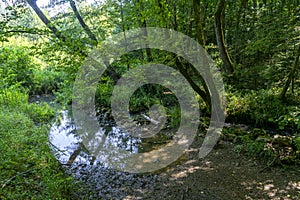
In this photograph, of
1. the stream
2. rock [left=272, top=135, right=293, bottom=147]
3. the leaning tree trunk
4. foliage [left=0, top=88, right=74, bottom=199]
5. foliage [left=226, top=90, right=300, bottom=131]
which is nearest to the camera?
foliage [left=0, top=88, right=74, bottom=199]

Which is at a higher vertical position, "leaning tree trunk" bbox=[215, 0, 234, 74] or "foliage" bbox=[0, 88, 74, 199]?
"leaning tree trunk" bbox=[215, 0, 234, 74]

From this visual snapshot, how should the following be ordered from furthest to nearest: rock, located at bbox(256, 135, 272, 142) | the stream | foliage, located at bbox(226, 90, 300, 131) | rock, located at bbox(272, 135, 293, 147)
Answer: foliage, located at bbox(226, 90, 300, 131) → rock, located at bbox(256, 135, 272, 142) → rock, located at bbox(272, 135, 293, 147) → the stream

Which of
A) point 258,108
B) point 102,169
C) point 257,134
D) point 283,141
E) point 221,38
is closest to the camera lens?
point 283,141

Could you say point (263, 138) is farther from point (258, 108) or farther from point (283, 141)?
point (258, 108)

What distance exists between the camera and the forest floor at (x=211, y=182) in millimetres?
3518

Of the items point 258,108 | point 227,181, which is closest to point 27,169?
point 227,181

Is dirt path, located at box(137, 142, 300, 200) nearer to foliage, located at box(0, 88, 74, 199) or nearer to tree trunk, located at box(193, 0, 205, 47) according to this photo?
foliage, located at box(0, 88, 74, 199)

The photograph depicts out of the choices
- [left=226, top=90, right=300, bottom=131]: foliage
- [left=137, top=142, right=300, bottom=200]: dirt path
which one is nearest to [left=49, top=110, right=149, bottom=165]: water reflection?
[left=137, top=142, right=300, bottom=200]: dirt path

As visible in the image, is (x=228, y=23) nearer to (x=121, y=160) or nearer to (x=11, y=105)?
(x=121, y=160)

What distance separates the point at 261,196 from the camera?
338 centimetres

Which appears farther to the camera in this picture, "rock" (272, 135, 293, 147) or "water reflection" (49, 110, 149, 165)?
"water reflection" (49, 110, 149, 165)

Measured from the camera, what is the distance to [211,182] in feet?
12.9

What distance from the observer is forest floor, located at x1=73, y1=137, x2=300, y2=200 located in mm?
3518

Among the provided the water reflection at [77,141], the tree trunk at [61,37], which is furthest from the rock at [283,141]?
the tree trunk at [61,37]
